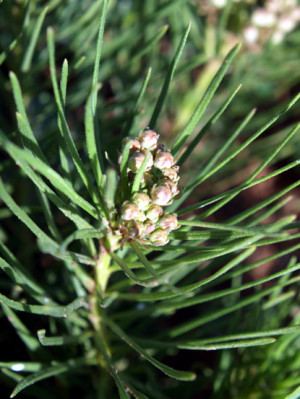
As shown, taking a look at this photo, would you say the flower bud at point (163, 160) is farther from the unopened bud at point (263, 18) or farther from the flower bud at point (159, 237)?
the unopened bud at point (263, 18)

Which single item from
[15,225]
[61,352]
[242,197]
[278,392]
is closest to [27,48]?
[15,225]

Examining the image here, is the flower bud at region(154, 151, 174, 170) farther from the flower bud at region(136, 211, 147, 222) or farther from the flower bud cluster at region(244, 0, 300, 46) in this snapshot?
the flower bud cluster at region(244, 0, 300, 46)

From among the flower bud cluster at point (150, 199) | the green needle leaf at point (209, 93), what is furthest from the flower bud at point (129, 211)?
the green needle leaf at point (209, 93)

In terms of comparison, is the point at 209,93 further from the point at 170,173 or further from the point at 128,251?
the point at 128,251

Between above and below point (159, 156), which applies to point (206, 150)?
above

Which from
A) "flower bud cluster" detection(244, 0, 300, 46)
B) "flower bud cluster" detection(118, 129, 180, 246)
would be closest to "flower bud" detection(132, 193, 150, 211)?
"flower bud cluster" detection(118, 129, 180, 246)

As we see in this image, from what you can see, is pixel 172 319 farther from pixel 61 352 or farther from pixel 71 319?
pixel 71 319

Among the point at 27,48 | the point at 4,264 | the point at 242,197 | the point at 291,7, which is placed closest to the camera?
the point at 4,264
